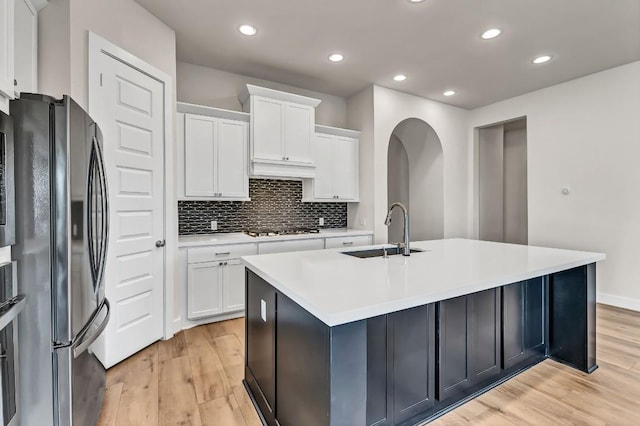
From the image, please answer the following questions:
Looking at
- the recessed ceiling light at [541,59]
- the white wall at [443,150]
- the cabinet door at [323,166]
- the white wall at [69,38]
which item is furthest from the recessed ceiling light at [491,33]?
the white wall at [69,38]

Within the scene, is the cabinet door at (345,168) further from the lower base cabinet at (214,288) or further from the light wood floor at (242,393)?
the light wood floor at (242,393)

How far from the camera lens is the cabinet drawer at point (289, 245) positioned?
3439 mm

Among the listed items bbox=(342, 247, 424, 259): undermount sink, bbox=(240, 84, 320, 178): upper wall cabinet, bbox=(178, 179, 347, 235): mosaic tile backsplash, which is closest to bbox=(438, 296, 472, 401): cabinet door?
bbox=(342, 247, 424, 259): undermount sink

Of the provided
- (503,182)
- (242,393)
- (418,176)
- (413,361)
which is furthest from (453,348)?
(503,182)

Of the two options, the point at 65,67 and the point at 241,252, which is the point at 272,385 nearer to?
→ the point at 241,252

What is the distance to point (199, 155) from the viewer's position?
11.0ft

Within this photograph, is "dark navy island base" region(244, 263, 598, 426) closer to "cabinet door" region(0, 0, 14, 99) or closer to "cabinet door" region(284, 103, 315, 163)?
"cabinet door" region(0, 0, 14, 99)

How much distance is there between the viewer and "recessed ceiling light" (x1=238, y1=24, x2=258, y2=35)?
2859 mm

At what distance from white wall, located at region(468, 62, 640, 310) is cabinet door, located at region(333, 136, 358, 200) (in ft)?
8.56

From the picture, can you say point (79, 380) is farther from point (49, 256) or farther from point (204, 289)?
point (204, 289)

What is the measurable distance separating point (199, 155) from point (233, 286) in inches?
58.2

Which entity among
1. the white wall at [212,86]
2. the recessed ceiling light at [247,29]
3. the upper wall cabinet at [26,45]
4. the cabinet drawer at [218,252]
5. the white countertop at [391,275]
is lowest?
the cabinet drawer at [218,252]

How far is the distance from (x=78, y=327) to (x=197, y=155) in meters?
2.30

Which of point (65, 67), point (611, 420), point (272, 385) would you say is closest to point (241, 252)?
point (272, 385)
